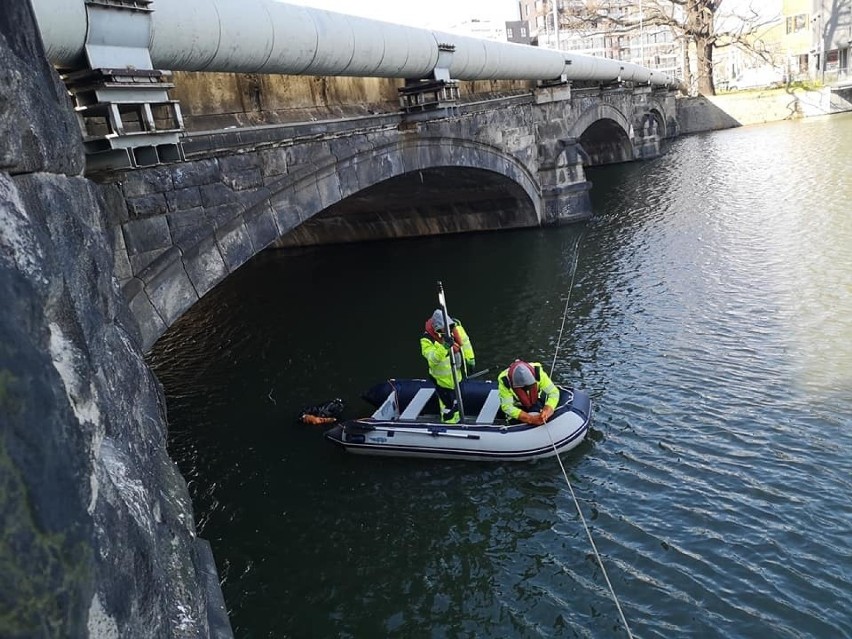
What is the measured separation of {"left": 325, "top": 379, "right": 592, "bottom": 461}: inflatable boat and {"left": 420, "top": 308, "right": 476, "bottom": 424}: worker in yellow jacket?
0.22 meters

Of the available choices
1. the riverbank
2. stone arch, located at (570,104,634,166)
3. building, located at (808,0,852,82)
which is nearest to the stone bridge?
stone arch, located at (570,104,634,166)

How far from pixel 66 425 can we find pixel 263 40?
7.09 m

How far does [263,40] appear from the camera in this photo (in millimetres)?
8508

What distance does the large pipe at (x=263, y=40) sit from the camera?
6.56 meters

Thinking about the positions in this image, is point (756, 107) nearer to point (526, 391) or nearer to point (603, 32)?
point (603, 32)

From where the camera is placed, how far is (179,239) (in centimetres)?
812

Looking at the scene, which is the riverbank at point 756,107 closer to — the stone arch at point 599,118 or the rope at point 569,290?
the stone arch at point 599,118

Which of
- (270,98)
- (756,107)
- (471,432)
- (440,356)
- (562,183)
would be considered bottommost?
(471,432)

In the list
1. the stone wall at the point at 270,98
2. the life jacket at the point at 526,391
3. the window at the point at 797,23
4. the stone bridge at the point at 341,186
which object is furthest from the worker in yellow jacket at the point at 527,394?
the window at the point at 797,23

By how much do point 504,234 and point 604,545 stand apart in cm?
1664

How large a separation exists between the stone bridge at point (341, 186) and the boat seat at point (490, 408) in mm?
3935

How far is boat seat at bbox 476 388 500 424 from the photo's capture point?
9.47 metres

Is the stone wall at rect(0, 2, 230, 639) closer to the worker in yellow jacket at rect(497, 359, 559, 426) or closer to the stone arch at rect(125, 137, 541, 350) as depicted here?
the stone arch at rect(125, 137, 541, 350)

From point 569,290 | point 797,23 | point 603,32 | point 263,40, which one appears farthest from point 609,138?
point 263,40
